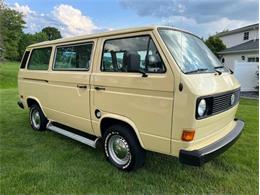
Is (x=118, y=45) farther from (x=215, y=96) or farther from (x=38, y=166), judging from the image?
(x=38, y=166)

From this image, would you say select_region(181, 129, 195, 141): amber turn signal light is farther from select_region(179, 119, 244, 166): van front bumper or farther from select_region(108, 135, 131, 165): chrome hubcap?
select_region(108, 135, 131, 165): chrome hubcap

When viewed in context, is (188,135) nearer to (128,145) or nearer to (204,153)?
(204,153)

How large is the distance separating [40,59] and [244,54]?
74.8ft

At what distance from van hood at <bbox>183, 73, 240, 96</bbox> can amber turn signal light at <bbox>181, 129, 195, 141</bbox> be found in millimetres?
477

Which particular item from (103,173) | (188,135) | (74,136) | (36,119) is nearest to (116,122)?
(103,173)

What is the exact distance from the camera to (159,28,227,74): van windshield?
3344mm

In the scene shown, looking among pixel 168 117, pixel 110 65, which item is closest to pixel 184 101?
pixel 168 117

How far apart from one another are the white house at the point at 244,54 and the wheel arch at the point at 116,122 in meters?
13.3

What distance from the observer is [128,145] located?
12.6ft

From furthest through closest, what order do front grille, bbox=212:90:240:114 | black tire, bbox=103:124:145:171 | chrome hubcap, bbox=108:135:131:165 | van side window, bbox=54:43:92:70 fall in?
van side window, bbox=54:43:92:70, chrome hubcap, bbox=108:135:131:165, black tire, bbox=103:124:145:171, front grille, bbox=212:90:240:114

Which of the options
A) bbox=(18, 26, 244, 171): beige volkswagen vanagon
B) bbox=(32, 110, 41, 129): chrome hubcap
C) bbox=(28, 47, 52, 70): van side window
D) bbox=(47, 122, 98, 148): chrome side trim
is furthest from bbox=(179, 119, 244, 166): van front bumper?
bbox=(32, 110, 41, 129): chrome hubcap

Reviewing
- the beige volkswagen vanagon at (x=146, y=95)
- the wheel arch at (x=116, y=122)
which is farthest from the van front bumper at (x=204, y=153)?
the wheel arch at (x=116, y=122)

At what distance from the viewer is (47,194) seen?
338cm

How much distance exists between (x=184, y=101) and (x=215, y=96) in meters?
0.55
